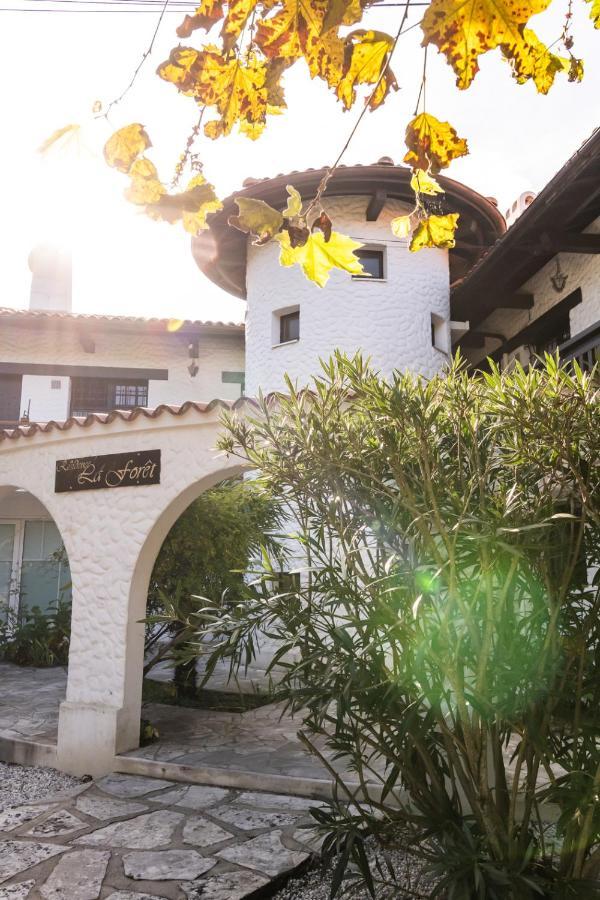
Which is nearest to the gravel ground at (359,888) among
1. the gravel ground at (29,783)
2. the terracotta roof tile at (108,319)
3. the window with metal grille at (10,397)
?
the gravel ground at (29,783)

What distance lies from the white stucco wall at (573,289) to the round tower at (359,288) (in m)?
1.49

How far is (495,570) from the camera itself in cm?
319

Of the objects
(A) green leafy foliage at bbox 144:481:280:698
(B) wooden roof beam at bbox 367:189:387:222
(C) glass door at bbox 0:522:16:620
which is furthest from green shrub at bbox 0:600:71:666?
(B) wooden roof beam at bbox 367:189:387:222

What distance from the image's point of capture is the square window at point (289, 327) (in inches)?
476

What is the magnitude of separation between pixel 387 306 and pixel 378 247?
1107 millimetres

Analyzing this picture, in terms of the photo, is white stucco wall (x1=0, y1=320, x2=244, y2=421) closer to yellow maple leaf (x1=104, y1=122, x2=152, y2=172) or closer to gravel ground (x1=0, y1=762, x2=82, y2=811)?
gravel ground (x1=0, y1=762, x2=82, y2=811)

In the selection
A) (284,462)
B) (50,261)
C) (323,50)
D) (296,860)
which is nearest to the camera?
(323,50)

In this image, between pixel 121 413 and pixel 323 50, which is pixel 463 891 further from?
pixel 121 413

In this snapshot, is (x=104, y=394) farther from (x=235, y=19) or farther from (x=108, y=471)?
(x=235, y=19)

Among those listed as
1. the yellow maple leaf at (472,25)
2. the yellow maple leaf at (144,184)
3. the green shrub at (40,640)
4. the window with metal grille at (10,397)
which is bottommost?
the green shrub at (40,640)

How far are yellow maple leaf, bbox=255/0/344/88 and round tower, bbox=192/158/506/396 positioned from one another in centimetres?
942

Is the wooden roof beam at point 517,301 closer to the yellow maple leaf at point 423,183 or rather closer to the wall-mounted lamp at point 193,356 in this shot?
the wall-mounted lamp at point 193,356

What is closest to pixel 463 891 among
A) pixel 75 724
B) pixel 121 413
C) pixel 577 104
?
pixel 577 104

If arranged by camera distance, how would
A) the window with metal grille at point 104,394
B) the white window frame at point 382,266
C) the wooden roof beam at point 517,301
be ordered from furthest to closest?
the window with metal grille at point 104,394
the white window frame at point 382,266
the wooden roof beam at point 517,301
